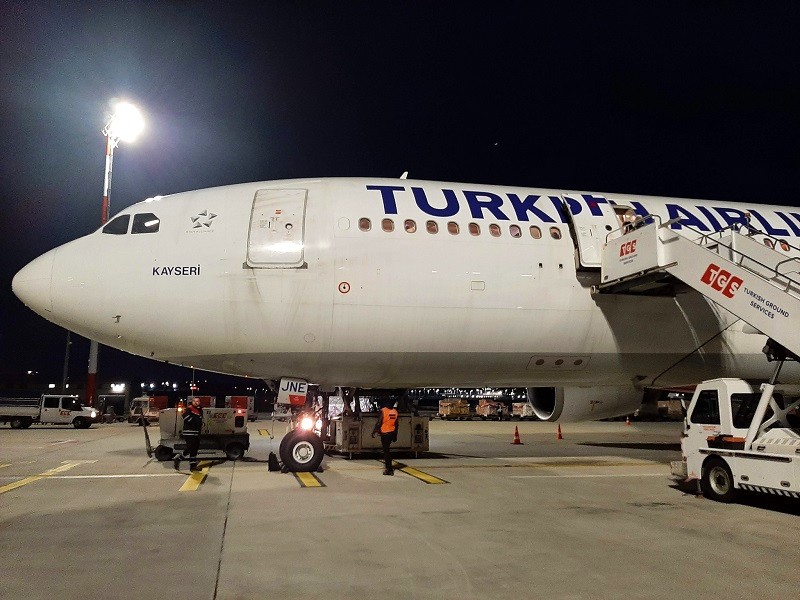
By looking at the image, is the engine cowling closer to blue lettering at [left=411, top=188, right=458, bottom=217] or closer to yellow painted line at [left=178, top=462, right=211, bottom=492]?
blue lettering at [left=411, top=188, right=458, bottom=217]

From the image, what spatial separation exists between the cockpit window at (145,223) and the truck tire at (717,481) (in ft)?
34.2

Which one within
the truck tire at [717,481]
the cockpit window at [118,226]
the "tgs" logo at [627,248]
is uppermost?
the cockpit window at [118,226]

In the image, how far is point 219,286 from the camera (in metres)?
11.1

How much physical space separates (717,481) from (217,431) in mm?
10497

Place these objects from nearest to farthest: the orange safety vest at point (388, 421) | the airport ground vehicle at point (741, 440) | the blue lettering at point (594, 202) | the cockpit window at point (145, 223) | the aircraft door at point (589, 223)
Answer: the airport ground vehicle at point (741, 440)
the cockpit window at point (145, 223)
the aircraft door at point (589, 223)
the orange safety vest at point (388, 421)
the blue lettering at point (594, 202)

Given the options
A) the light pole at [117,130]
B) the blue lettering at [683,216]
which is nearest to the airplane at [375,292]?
the blue lettering at [683,216]

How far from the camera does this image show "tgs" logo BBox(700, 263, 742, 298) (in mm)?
9758

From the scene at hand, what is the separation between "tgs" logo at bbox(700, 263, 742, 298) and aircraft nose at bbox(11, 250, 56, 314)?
11.3 meters

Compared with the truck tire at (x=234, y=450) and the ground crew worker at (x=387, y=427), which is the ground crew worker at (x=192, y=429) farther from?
the ground crew worker at (x=387, y=427)

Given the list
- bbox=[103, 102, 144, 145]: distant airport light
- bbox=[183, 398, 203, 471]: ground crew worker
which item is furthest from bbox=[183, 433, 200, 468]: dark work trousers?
bbox=[103, 102, 144, 145]: distant airport light

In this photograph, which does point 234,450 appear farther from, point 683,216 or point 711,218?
point 711,218

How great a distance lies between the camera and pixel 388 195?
12117mm

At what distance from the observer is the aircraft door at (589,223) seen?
39.7 feet

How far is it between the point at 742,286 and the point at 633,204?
4329 mm
